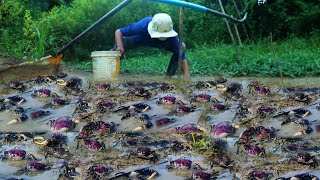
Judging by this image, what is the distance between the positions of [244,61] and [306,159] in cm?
404

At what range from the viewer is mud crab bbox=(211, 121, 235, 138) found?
4.84 meters

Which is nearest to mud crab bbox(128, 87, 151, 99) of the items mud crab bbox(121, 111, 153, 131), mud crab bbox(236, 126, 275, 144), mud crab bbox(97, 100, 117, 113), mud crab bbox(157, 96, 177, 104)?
mud crab bbox(157, 96, 177, 104)

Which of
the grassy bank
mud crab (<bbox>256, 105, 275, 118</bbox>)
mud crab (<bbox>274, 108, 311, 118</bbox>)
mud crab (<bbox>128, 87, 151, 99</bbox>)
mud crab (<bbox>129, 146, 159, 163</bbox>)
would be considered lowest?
the grassy bank

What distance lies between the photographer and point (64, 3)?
1116 cm

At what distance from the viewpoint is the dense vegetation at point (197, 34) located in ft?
26.7

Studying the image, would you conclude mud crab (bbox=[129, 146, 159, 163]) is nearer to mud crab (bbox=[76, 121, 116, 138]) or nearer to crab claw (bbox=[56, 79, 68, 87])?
mud crab (bbox=[76, 121, 116, 138])

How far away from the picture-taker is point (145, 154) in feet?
→ 14.4

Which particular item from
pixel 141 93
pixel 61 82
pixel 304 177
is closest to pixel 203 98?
pixel 141 93

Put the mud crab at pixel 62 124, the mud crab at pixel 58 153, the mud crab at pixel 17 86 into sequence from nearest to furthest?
the mud crab at pixel 58 153 < the mud crab at pixel 62 124 < the mud crab at pixel 17 86

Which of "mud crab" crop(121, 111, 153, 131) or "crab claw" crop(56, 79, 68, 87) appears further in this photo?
"crab claw" crop(56, 79, 68, 87)

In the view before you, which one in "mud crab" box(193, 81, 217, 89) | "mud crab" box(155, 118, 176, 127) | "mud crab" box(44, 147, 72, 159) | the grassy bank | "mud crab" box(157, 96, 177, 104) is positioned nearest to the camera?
"mud crab" box(44, 147, 72, 159)

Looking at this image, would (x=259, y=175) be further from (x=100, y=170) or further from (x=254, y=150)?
(x=100, y=170)

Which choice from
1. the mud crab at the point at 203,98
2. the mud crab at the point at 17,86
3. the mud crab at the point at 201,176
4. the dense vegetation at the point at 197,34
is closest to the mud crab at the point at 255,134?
the mud crab at the point at 201,176

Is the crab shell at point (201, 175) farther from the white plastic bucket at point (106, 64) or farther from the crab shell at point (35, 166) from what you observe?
the white plastic bucket at point (106, 64)
